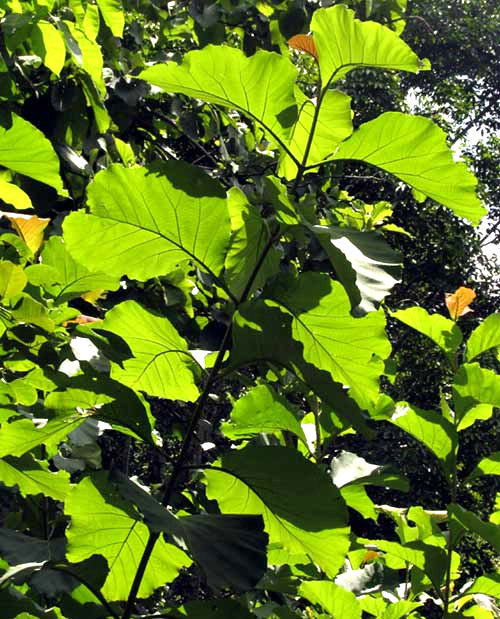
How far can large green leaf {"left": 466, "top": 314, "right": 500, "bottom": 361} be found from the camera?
1335 millimetres

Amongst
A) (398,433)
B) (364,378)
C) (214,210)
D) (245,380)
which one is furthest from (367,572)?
(398,433)

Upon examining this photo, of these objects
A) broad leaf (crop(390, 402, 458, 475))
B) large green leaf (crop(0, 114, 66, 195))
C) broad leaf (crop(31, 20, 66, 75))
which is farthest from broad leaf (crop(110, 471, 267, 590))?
broad leaf (crop(31, 20, 66, 75))

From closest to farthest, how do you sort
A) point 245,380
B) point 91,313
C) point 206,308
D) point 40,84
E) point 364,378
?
point 364,378 < point 245,380 < point 91,313 < point 40,84 < point 206,308

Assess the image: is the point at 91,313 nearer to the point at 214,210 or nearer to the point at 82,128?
the point at 82,128

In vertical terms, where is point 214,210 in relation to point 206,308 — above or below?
above

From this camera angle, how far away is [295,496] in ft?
2.47

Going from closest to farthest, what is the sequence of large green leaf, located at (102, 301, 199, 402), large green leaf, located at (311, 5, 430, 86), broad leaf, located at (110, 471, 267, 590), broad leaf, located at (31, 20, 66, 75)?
broad leaf, located at (110, 471, 267, 590), large green leaf, located at (311, 5, 430, 86), large green leaf, located at (102, 301, 199, 402), broad leaf, located at (31, 20, 66, 75)

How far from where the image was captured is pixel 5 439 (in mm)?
825

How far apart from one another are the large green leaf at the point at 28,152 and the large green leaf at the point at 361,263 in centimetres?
38

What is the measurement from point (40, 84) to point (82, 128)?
6.2 inches

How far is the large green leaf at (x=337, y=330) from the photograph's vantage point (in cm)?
75

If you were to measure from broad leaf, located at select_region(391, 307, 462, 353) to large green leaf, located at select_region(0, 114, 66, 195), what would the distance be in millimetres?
667

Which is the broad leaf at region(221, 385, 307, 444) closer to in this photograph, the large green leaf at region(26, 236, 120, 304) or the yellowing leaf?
the large green leaf at region(26, 236, 120, 304)

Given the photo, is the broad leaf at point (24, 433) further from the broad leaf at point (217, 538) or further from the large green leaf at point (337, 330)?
the large green leaf at point (337, 330)
